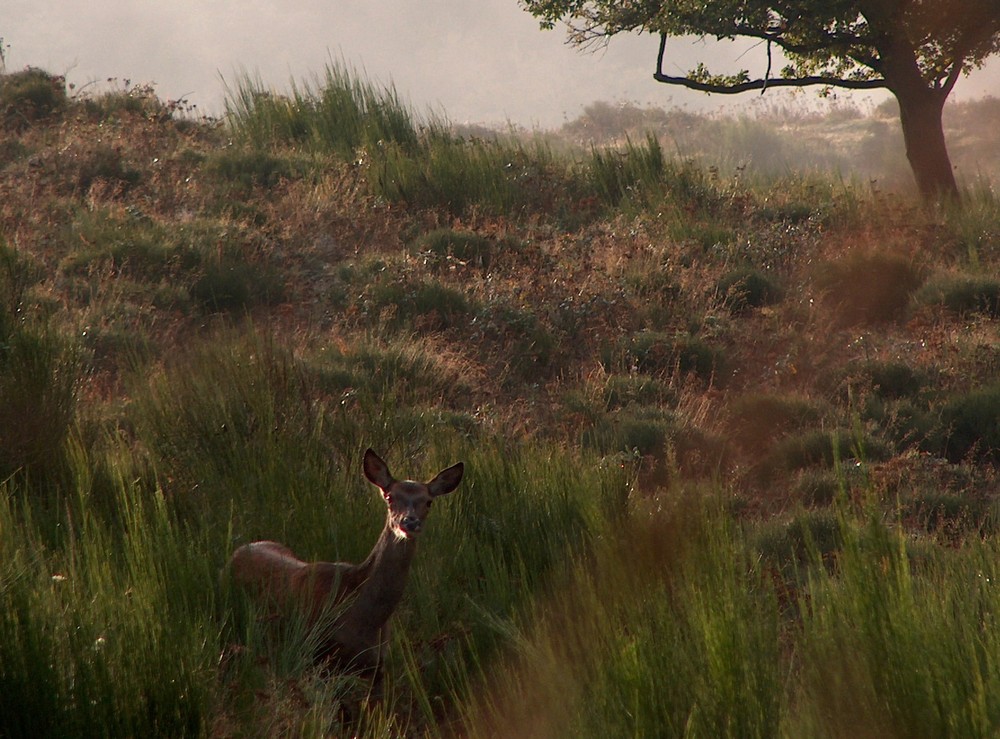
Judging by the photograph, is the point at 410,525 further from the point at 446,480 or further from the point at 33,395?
the point at 33,395

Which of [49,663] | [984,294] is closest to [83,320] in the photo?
[49,663]

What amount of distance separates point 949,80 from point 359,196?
870 cm

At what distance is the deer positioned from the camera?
225 inches

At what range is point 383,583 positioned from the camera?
5895mm

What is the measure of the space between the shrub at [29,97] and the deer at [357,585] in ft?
50.7

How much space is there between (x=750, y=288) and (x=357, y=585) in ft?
30.0

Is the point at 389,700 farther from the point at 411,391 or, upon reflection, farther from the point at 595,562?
the point at 411,391

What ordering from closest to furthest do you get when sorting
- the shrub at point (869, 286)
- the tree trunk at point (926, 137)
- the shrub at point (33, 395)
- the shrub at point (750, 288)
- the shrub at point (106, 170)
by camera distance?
the shrub at point (33, 395), the shrub at point (869, 286), the shrub at point (750, 288), the shrub at point (106, 170), the tree trunk at point (926, 137)

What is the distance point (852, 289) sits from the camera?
45.7ft

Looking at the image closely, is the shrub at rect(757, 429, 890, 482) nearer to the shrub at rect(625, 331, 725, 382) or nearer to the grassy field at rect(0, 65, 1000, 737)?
the grassy field at rect(0, 65, 1000, 737)

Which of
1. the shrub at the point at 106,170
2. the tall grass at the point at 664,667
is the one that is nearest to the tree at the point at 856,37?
the shrub at the point at 106,170

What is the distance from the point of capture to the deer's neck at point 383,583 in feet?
19.2

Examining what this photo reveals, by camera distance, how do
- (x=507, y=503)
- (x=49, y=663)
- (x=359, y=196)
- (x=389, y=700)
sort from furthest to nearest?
(x=359, y=196)
(x=507, y=503)
(x=389, y=700)
(x=49, y=663)

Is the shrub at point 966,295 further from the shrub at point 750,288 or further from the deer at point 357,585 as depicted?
the deer at point 357,585
